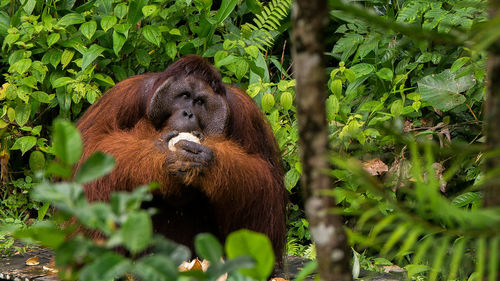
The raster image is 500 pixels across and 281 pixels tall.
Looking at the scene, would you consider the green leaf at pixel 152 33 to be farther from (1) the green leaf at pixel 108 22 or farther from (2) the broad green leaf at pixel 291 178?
(2) the broad green leaf at pixel 291 178

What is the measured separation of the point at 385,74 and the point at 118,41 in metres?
1.45

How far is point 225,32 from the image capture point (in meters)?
4.56

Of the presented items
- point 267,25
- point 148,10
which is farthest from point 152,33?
point 267,25

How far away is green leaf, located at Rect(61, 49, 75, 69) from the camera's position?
4.02 m

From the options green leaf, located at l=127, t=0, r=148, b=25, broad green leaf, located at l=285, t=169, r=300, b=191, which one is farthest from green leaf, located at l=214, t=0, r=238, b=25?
broad green leaf, located at l=285, t=169, r=300, b=191

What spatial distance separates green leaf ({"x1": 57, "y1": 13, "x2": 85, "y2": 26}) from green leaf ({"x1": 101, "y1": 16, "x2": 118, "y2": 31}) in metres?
0.14

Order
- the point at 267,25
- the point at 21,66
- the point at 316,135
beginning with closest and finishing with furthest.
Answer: the point at 316,135 → the point at 21,66 → the point at 267,25

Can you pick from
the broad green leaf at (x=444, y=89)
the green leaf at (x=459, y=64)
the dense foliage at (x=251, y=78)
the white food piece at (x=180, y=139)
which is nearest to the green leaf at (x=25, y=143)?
the dense foliage at (x=251, y=78)

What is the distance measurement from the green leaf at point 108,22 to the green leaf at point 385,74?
146 cm

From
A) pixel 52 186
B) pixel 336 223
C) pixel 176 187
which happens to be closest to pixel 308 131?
pixel 336 223

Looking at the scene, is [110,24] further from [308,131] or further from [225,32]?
[308,131]

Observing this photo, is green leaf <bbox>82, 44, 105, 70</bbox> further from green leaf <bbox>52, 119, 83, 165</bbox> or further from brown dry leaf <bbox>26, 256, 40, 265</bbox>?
green leaf <bbox>52, 119, 83, 165</bbox>

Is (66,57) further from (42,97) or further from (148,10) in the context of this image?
(148,10)

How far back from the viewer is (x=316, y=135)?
832mm
